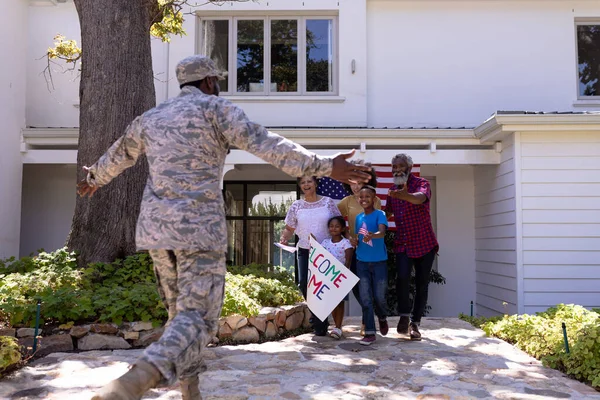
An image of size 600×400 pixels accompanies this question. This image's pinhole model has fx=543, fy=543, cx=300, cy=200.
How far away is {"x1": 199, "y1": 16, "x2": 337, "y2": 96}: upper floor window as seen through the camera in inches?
395

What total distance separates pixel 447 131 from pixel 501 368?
4685mm

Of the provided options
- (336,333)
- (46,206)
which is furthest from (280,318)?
(46,206)

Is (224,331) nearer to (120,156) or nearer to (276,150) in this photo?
(120,156)

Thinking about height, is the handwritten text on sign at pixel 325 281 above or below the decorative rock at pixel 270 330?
above

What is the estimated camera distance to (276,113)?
32.2ft

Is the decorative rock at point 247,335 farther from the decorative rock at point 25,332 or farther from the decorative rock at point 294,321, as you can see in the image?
the decorative rock at point 25,332

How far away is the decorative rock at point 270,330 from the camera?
233 inches

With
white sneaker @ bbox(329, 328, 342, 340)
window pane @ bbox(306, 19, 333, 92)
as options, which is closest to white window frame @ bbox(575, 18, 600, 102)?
window pane @ bbox(306, 19, 333, 92)

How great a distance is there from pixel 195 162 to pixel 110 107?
442cm

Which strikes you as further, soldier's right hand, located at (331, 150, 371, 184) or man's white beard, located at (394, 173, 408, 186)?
man's white beard, located at (394, 173, 408, 186)

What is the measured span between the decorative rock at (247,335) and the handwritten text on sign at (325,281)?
0.67 m

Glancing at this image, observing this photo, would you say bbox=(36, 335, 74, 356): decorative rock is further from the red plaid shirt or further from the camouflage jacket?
the red plaid shirt

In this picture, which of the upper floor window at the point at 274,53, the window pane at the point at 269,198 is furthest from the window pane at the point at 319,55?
the window pane at the point at 269,198

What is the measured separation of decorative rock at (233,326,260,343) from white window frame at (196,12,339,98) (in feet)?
17.4
